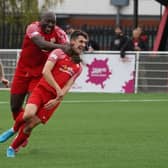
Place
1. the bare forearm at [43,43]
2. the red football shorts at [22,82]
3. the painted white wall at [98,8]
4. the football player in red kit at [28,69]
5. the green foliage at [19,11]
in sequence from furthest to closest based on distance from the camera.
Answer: the painted white wall at [98,8], the green foliage at [19,11], the red football shorts at [22,82], the football player in red kit at [28,69], the bare forearm at [43,43]

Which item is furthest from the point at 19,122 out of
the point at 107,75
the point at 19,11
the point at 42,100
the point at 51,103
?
the point at 19,11

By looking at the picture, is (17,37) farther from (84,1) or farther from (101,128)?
(101,128)

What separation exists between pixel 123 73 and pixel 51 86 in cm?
1498

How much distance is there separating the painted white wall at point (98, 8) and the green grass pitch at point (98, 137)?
27.0m

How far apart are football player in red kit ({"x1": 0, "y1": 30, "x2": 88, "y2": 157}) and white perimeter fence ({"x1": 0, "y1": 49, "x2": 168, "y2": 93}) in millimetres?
14761

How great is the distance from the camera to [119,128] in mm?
16094

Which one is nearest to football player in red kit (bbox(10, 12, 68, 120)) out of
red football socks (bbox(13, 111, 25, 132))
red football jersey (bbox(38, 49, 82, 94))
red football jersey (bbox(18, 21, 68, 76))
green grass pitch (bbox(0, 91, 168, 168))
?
red football jersey (bbox(18, 21, 68, 76))

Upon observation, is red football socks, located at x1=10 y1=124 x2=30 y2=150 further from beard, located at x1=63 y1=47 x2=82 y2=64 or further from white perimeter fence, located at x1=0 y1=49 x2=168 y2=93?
white perimeter fence, located at x1=0 y1=49 x2=168 y2=93

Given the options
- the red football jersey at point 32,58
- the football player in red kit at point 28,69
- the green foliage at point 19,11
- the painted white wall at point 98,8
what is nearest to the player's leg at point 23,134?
the football player in red kit at point 28,69

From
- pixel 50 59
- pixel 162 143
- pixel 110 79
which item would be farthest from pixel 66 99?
pixel 50 59

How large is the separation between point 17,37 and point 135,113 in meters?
17.9

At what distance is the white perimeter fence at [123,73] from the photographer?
26.8 meters

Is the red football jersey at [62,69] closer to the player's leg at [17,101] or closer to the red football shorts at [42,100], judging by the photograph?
the red football shorts at [42,100]

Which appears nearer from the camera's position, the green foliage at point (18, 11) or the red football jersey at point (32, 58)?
the red football jersey at point (32, 58)
